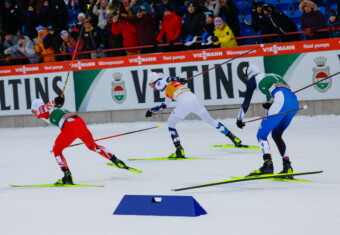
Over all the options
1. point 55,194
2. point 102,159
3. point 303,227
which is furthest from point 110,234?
point 102,159

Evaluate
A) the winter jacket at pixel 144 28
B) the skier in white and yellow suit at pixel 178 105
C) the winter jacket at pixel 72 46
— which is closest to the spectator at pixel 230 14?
the winter jacket at pixel 144 28

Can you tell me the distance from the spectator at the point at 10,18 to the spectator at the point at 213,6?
6323 millimetres

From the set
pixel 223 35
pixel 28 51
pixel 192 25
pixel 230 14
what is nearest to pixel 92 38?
pixel 28 51

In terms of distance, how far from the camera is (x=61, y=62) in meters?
18.8

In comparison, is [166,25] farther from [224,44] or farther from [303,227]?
[303,227]

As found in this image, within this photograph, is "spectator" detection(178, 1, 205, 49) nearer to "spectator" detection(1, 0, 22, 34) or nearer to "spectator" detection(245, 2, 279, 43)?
"spectator" detection(245, 2, 279, 43)

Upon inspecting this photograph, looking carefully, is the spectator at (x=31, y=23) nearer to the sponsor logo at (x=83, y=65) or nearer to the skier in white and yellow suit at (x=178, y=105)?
the sponsor logo at (x=83, y=65)

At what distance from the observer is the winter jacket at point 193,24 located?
16688 millimetres

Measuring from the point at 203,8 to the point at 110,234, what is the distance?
11.8 meters

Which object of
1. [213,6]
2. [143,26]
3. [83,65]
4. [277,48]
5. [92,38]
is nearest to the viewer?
[277,48]

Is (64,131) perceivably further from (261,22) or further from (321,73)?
(321,73)

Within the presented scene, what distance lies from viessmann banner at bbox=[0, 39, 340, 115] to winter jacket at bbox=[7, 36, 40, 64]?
0.35 meters

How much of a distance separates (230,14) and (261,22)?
0.89 m

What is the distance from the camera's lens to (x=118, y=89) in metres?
18.3
